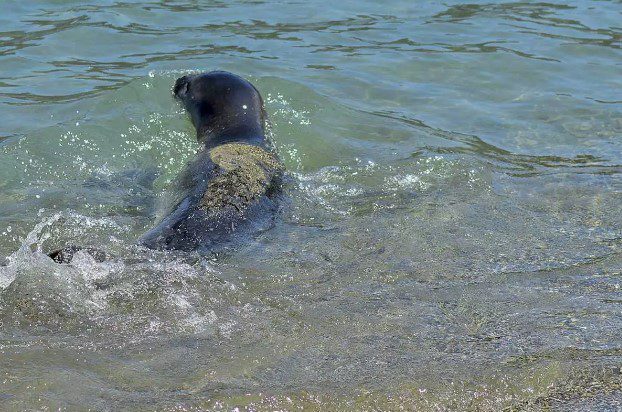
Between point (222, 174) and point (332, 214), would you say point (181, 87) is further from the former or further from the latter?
point (332, 214)

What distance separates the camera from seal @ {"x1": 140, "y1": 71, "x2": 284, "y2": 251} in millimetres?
5051

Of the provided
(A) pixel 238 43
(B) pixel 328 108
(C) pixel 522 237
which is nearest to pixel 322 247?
(C) pixel 522 237

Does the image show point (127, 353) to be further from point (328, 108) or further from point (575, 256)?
point (328, 108)

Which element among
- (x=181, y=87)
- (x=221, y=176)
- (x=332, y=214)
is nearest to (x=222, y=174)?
(x=221, y=176)

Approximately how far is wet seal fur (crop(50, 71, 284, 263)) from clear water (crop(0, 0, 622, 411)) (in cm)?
13

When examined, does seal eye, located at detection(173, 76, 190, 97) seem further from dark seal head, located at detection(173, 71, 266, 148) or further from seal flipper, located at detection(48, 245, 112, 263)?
seal flipper, located at detection(48, 245, 112, 263)

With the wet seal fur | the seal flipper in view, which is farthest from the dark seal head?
the seal flipper

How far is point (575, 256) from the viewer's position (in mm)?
5066

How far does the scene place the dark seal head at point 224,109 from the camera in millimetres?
6562

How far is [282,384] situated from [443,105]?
525 centimetres

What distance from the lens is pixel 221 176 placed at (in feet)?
18.8

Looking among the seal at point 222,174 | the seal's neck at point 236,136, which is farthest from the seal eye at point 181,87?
the seal's neck at point 236,136

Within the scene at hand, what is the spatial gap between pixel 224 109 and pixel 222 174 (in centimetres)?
117

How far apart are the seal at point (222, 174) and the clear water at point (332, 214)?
15 centimetres
